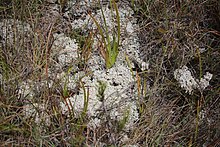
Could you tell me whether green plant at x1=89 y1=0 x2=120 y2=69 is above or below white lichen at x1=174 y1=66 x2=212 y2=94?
above

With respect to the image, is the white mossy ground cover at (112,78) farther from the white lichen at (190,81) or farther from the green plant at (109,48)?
the white lichen at (190,81)

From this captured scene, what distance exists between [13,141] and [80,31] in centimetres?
66

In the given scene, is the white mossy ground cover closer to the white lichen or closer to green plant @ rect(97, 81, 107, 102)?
green plant @ rect(97, 81, 107, 102)

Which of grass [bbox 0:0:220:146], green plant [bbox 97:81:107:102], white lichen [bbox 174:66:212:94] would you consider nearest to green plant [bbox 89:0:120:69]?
grass [bbox 0:0:220:146]

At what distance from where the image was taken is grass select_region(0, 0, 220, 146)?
4.98ft

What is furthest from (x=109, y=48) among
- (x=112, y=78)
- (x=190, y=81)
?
(x=190, y=81)

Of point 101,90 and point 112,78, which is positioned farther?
point 112,78

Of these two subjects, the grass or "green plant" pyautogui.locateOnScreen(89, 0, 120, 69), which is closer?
the grass

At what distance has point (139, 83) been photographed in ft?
5.41

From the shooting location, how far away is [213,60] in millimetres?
1792

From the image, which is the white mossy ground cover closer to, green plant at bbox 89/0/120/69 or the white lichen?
green plant at bbox 89/0/120/69

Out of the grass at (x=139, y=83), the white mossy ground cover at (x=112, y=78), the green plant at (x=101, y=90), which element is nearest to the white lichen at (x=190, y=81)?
the grass at (x=139, y=83)

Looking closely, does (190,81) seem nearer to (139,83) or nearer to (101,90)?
(139,83)

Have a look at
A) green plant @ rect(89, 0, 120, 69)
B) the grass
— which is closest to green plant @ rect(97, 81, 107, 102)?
Answer: the grass
